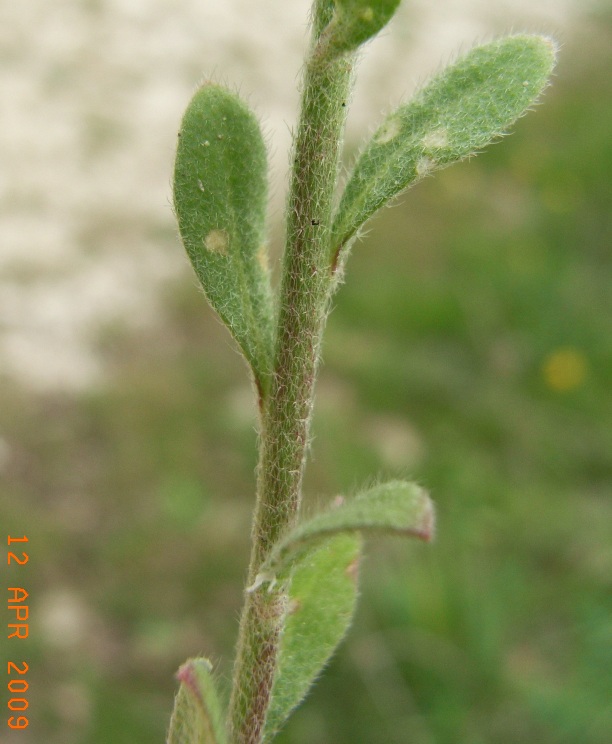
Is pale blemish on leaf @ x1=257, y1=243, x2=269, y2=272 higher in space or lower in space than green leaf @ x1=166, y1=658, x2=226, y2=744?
higher

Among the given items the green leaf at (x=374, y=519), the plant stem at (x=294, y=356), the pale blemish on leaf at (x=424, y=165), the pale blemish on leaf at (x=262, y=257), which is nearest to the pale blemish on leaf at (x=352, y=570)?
the plant stem at (x=294, y=356)

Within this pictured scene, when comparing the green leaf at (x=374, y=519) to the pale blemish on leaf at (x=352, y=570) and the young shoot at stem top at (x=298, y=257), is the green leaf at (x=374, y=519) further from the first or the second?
the pale blemish on leaf at (x=352, y=570)

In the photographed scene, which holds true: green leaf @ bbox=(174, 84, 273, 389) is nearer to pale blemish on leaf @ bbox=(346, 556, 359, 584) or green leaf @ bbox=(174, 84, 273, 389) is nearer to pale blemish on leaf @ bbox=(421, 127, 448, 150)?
pale blemish on leaf @ bbox=(421, 127, 448, 150)

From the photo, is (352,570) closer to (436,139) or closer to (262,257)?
(262,257)

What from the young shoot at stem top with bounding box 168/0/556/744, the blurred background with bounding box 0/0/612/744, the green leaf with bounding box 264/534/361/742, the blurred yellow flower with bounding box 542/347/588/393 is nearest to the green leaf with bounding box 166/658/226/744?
the young shoot at stem top with bounding box 168/0/556/744

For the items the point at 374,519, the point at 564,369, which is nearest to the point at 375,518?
the point at 374,519

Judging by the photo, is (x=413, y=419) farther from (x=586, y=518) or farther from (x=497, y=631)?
(x=497, y=631)
